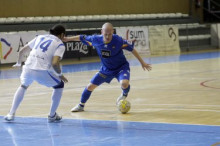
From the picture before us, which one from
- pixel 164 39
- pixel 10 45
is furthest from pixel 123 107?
pixel 164 39

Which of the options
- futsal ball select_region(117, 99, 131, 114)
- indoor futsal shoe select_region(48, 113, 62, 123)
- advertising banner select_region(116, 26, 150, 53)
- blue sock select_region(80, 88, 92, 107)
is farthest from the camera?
advertising banner select_region(116, 26, 150, 53)

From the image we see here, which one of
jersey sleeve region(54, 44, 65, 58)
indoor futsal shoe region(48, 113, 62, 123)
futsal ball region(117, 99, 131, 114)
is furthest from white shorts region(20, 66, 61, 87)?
futsal ball region(117, 99, 131, 114)

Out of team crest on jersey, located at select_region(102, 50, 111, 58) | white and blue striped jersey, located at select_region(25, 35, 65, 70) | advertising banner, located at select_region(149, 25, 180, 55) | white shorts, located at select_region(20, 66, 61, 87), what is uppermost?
white and blue striped jersey, located at select_region(25, 35, 65, 70)

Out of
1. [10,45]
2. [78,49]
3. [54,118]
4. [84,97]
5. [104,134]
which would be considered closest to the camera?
[104,134]

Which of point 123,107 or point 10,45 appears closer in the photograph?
point 123,107

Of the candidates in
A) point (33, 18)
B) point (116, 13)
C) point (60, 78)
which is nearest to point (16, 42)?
point (33, 18)

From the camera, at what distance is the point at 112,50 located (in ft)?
32.3

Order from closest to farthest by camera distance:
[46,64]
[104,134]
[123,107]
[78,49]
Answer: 1. [104,134]
2. [46,64]
3. [123,107]
4. [78,49]

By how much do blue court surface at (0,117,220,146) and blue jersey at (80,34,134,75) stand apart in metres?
1.60

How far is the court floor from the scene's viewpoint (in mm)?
7180

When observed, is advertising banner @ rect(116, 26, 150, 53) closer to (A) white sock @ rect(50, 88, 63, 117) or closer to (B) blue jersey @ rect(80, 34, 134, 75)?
(B) blue jersey @ rect(80, 34, 134, 75)

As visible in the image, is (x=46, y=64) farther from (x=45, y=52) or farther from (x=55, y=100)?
(x=55, y=100)

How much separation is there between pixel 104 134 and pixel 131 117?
5.14ft

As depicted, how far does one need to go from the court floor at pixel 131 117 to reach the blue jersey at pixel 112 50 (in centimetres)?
80
